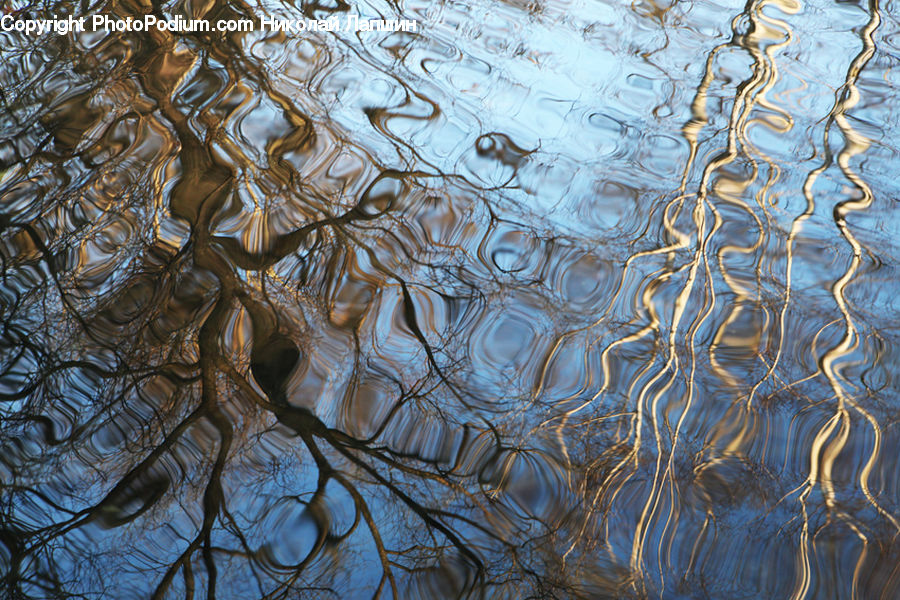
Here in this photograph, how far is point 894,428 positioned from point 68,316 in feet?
5.27

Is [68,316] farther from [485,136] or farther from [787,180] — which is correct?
[787,180]

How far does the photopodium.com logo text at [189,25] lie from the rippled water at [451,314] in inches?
3.0

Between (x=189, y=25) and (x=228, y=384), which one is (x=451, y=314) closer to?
(x=228, y=384)

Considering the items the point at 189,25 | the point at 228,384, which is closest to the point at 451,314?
the point at 228,384

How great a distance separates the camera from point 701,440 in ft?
4.22

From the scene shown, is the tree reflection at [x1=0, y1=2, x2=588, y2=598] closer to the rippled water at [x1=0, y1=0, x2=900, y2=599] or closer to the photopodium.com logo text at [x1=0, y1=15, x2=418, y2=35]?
the rippled water at [x1=0, y1=0, x2=900, y2=599]

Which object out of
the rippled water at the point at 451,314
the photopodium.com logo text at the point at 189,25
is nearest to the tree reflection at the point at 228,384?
the rippled water at the point at 451,314

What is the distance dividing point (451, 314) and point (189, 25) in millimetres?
1542

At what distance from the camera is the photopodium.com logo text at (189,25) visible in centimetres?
235

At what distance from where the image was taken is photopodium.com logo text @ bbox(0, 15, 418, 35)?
2352 mm

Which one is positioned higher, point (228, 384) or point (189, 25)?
point (189, 25)

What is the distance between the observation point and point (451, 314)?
1.50m

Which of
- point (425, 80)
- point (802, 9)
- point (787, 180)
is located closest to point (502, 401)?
point (787, 180)

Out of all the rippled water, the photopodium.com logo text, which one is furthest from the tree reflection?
the photopodium.com logo text
